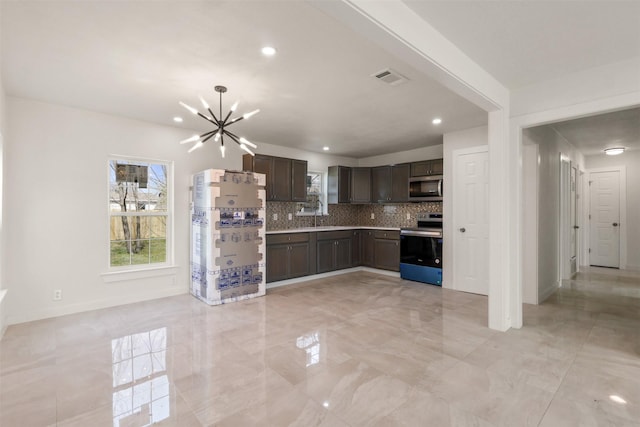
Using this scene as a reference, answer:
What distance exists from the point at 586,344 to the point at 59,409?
14.3ft

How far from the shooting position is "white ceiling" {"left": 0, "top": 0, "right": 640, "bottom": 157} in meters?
2.05

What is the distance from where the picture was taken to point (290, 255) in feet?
18.1

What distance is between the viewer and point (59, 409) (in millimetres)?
2037

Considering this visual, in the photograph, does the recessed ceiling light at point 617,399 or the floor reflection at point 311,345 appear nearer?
the recessed ceiling light at point 617,399

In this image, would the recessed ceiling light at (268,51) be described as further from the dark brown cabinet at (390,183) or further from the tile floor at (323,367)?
the dark brown cabinet at (390,183)

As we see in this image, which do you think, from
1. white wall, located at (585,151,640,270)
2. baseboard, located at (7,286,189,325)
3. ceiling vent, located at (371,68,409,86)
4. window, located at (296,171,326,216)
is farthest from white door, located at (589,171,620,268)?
baseboard, located at (7,286,189,325)

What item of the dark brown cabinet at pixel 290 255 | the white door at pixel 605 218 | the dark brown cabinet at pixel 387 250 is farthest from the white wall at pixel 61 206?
the white door at pixel 605 218

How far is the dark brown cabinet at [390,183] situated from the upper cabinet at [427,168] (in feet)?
0.59

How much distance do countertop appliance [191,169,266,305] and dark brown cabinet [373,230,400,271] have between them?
2591mm

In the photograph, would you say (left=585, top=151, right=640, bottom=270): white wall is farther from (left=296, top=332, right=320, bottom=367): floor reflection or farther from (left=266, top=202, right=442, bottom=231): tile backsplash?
(left=296, top=332, right=320, bottom=367): floor reflection

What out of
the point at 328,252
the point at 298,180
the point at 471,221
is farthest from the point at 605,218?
the point at 298,180

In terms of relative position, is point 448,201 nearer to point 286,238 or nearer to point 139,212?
point 286,238

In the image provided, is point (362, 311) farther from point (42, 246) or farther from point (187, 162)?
point (42, 246)

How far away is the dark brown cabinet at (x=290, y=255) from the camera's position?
527 centimetres
